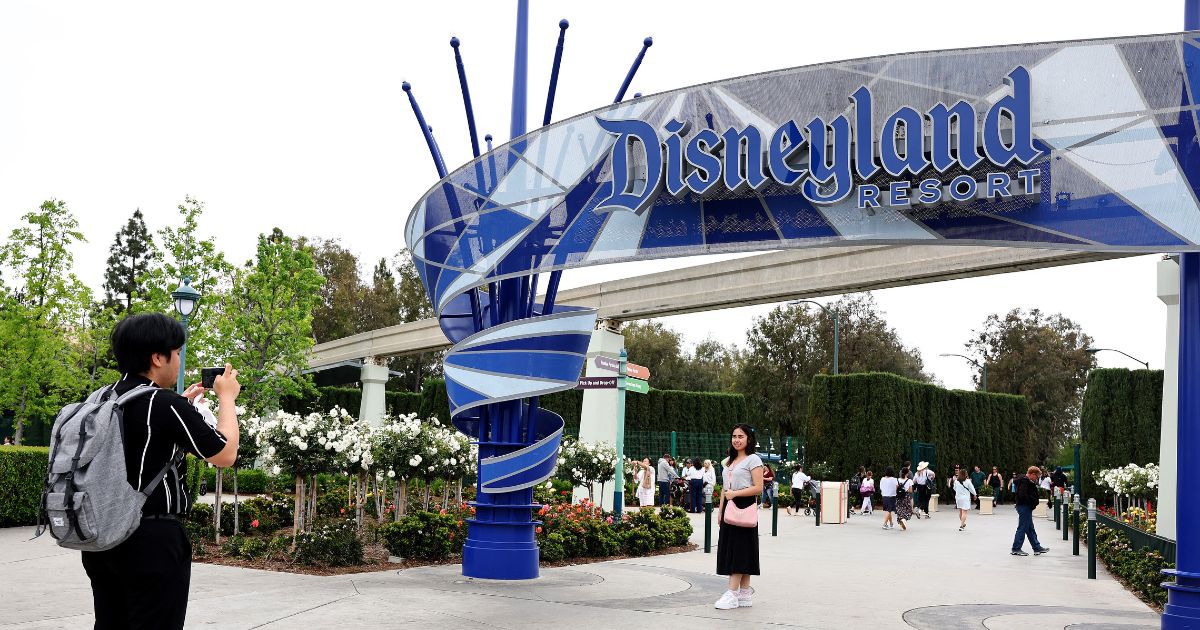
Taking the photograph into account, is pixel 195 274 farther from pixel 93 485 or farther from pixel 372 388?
pixel 93 485

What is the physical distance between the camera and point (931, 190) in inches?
356

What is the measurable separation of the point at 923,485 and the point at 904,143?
21.2m

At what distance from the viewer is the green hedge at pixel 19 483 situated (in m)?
16.0

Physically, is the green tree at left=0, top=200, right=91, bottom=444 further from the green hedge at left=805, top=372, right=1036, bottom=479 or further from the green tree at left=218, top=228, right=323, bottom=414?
the green hedge at left=805, top=372, right=1036, bottom=479

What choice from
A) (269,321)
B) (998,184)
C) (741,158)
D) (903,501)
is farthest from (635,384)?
(269,321)

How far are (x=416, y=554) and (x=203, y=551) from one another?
2688mm

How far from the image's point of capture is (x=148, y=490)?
363 cm

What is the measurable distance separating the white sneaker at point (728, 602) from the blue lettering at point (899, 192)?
3.84 meters

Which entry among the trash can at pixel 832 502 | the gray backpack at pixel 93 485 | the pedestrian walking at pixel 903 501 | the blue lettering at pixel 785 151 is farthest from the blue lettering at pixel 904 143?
the trash can at pixel 832 502

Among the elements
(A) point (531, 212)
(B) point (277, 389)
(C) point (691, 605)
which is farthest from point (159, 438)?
(B) point (277, 389)

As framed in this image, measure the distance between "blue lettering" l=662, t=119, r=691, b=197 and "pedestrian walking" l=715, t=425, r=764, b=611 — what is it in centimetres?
241

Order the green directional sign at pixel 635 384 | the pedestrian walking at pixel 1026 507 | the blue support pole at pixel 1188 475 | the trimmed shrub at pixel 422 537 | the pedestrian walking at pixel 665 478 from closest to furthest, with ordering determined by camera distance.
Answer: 1. the blue support pole at pixel 1188 475
2. the trimmed shrub at pixel 422 537
3. the green directional sign at pixel 635 384
4. the pedestrian walking at pixel 1026 507
5. the pedestrian walking at pixel 665 478

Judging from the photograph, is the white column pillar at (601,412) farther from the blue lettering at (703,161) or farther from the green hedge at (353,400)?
the green hedge at (353,400)

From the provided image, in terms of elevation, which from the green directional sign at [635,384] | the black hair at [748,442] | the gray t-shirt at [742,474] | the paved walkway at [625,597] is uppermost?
the green directional sign at [635,384]
